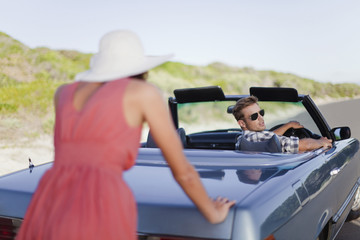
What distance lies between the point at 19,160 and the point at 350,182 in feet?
27.0

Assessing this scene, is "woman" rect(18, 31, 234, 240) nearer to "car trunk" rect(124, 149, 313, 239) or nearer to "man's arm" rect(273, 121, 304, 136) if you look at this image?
"car trunk" rect(124, 149, 313, 239)

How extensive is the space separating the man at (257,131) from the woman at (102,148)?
2122 millimetres

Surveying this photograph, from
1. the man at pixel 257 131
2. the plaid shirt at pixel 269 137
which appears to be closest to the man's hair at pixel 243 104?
the man at pixel 257 131

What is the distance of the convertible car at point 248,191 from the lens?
2.16 meters

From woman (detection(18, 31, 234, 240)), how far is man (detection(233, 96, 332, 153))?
212 cm

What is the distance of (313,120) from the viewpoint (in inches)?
172

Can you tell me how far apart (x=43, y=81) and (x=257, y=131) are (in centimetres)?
2345

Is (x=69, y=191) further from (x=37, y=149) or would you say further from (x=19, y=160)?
(x=37, y=149)

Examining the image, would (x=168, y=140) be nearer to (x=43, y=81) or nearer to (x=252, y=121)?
(x=252, y=121)

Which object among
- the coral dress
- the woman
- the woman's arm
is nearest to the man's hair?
the woman's arm

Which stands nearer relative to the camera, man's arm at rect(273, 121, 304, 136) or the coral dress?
the coral dress

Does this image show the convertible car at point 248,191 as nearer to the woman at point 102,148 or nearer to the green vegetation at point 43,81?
the woman at point 102,148

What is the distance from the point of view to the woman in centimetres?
166

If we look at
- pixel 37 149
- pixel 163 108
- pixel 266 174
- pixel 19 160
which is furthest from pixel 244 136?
pixel 37 149
